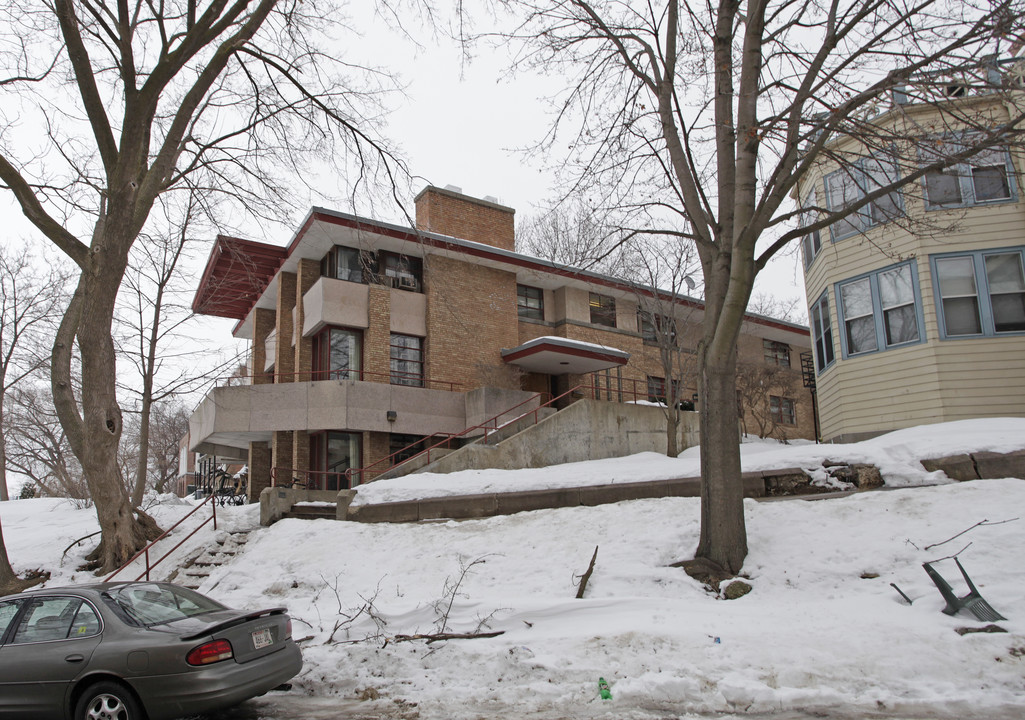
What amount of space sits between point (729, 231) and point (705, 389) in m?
2.35

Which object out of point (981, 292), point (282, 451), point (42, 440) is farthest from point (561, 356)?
point (42, 440)

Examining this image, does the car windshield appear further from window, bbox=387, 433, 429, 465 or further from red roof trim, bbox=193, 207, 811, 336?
window, bbox=387, 433, 429, 465

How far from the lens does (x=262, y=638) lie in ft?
20.8

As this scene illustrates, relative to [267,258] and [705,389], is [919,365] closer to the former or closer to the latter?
[705,389]

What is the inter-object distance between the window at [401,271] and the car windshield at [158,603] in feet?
51.4

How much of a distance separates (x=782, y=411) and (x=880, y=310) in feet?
59.1

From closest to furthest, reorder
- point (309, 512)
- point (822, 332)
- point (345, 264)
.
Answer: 1. point (309, 512)
2. point (822, 332)
3. point (345, 264)

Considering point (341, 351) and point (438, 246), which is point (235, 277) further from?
point (438, 246)

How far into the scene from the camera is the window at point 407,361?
21.8m

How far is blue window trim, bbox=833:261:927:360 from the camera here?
1518 centimetres

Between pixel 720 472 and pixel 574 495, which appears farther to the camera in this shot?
pixel 574 495

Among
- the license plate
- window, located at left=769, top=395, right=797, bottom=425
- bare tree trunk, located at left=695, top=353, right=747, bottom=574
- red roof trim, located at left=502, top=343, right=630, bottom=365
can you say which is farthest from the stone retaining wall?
window, located at left=769, top=395, right=797, bottom=425

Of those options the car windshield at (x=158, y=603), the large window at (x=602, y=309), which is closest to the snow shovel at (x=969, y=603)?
the car windshield at (x=158, y=603)

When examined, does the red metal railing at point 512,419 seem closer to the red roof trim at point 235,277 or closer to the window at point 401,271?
the window at point 401,271
